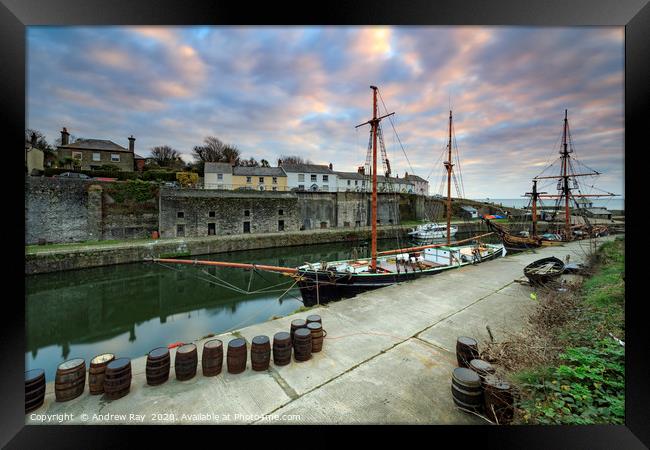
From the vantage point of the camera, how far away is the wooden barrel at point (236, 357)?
297 cm

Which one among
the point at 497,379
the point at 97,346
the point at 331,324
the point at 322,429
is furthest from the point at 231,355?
the point at 97,346

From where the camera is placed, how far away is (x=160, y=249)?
13734 millimetres

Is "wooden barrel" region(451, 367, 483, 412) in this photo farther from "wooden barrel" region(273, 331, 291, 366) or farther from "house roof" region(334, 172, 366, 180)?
"house roof" region(334, 172, 366, 180)

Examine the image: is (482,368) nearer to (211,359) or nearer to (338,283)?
(211,359)

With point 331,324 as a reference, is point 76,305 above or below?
below

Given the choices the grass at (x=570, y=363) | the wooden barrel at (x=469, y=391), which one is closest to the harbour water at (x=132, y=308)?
the wooden barrel at (x=469, y=391)

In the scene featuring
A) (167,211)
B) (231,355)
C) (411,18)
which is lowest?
(231,355)

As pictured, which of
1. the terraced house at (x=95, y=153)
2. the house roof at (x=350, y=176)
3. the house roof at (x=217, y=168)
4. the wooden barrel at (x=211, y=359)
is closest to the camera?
the wooden barrel at (x=211, y=359)

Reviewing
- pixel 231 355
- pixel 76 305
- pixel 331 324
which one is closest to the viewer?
pixel 231 355

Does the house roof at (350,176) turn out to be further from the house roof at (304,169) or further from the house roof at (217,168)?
the house roof at (217,168)

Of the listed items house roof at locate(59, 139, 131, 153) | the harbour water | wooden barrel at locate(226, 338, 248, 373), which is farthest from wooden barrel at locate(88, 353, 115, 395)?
house roof at locate(59, 139, 131, 153)

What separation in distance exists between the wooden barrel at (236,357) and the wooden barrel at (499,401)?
9.05 feet

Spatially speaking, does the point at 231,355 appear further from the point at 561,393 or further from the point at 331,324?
the point at 561,393

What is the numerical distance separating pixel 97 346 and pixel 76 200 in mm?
13286
